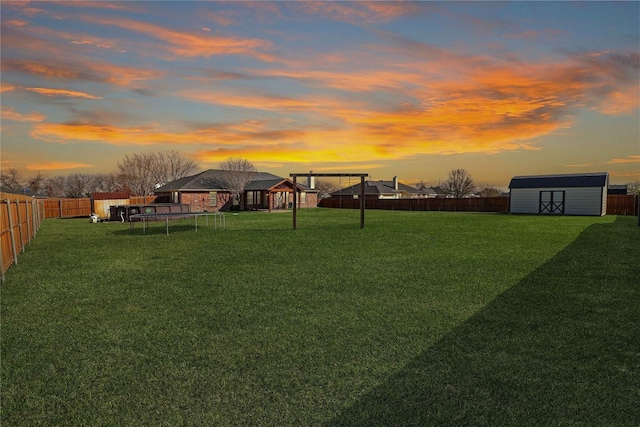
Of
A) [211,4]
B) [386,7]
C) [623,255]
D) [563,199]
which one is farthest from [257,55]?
[563,199]

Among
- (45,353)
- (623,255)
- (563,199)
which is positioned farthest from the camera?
(563,199)

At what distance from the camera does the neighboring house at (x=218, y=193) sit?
4059cm

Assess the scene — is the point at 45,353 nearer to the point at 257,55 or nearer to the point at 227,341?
the point at 227,341

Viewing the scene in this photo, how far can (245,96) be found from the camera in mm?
20703

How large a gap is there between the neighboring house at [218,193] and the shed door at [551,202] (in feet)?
83.2

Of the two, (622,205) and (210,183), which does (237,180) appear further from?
(622,205)

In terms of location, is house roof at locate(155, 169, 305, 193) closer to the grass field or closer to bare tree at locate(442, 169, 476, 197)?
the grass field

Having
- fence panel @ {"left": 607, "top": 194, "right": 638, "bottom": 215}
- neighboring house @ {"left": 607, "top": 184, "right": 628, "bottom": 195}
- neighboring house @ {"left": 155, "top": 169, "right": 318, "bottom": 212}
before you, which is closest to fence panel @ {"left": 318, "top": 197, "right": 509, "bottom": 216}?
neighboring house @ {"left": 155, "top": 169, "right": 318, "bottom": 212}

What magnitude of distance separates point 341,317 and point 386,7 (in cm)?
1371

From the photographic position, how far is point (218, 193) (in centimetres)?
4300

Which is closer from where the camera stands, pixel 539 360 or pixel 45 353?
pixel 539 360

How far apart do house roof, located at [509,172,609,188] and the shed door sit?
0.76 meters

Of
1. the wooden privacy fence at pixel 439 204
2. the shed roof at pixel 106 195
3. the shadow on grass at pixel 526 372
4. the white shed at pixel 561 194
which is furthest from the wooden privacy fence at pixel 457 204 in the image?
the shadow on grass at pixel 526 372

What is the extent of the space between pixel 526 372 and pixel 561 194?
37.5 m
